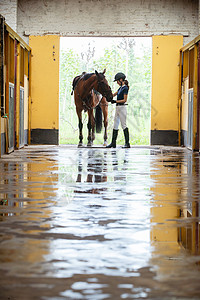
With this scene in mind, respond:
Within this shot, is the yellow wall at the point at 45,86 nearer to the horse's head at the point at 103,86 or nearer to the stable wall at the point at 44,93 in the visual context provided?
the stable wall at the point at 44,93

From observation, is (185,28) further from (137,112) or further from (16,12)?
(137,112)

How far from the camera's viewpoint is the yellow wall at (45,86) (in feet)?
54.7

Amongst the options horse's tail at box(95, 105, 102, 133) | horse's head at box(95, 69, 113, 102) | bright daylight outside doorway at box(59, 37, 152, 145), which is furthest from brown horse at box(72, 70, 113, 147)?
bright daylight outside doorway at box(59, 37, 152, 145)

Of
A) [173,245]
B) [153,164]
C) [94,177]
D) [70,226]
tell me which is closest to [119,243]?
[173,245]

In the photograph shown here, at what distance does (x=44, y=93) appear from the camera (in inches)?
661

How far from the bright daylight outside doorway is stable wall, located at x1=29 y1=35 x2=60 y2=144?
12.2 feet

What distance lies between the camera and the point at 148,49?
24.0 meters

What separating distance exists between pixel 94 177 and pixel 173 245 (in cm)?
397

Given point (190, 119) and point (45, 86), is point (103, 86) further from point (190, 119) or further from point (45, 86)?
point (45, 86)

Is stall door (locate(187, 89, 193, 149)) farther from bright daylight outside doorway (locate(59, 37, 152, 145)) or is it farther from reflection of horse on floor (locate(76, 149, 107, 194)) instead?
bright daylight outside doorway (locate(59, 37, 152, 145))

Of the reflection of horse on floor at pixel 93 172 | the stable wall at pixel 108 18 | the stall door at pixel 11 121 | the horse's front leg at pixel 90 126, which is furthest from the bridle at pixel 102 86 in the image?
the reflection of horse on floor at pixel 93 172

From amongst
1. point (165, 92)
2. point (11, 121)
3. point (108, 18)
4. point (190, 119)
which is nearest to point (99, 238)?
point (11, 121)

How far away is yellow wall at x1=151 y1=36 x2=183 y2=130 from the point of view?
16.6 metres

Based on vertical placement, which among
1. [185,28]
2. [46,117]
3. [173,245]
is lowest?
[173,245]
